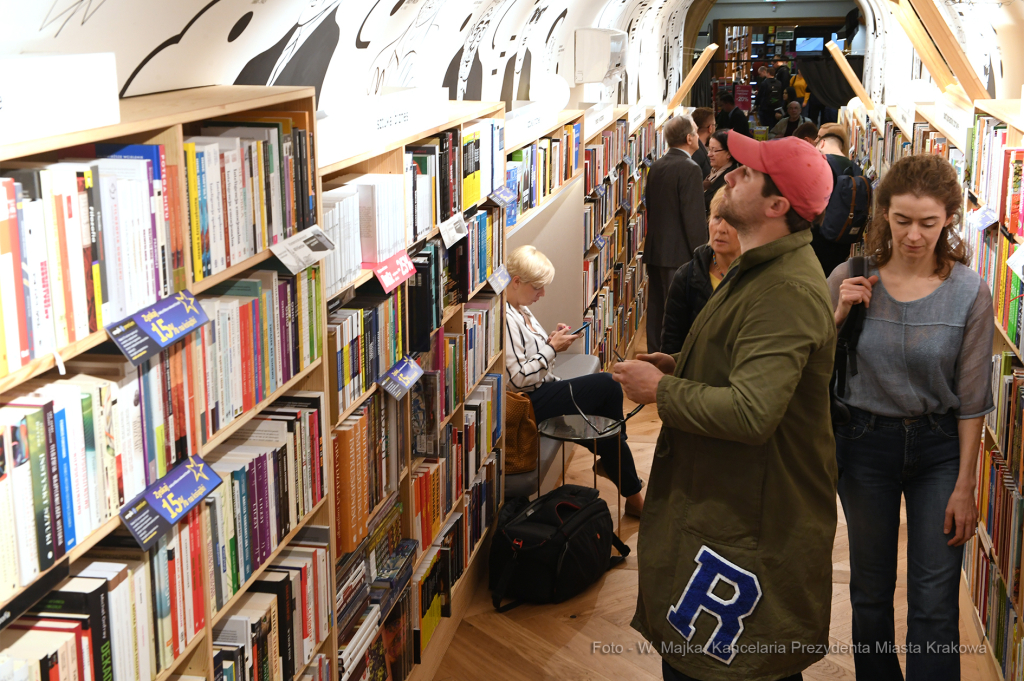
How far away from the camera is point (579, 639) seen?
3816 millimetres

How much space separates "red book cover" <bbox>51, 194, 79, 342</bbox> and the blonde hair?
3.19m

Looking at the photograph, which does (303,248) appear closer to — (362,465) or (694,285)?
(362,465)

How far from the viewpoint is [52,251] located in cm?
146

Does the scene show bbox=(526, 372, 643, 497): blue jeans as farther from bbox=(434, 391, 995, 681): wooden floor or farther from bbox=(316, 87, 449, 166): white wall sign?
bbox=(316, 87, 449, 166): white wall sign

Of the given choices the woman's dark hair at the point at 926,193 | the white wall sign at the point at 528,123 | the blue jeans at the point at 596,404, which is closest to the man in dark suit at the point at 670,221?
the white wall sign at the point at 528,123

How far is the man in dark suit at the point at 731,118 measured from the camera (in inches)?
569

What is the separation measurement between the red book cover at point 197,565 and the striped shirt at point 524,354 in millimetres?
2641

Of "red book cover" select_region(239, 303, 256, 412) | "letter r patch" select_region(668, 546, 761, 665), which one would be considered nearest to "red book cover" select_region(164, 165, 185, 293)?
"red book cover" select_region(239, 303, 256, 412)

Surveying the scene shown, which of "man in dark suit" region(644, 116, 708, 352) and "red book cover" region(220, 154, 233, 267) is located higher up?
"red book cover" region(220, 154, 233, 267)

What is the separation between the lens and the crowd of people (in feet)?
6.93

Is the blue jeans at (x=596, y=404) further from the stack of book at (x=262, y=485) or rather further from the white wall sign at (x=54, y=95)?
the white wall sign at (x=54, y=95)

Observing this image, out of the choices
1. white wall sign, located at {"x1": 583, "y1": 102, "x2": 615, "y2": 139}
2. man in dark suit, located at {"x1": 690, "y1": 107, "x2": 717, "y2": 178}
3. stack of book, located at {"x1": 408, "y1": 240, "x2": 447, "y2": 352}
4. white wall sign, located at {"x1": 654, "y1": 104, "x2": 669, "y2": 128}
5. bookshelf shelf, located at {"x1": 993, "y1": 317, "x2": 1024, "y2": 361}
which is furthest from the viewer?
white wall sign, located at {"x1": 654, "y1": 104, "x2": 669, "y2": 128}

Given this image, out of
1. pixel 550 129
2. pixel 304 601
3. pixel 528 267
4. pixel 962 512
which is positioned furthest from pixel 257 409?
pixel 550 129

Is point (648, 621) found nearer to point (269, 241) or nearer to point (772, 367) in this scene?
point (772, 367)
